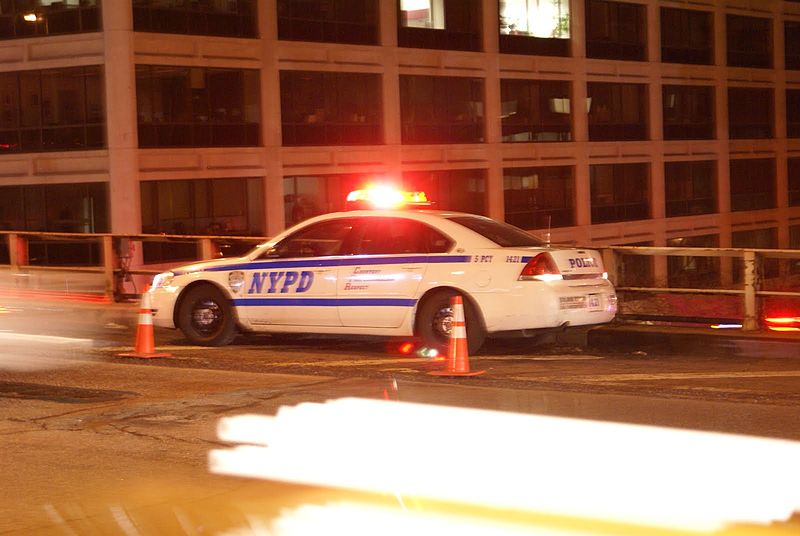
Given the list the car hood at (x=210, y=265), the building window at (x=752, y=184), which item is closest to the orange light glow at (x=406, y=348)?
the car hood at (x=210, y=265)

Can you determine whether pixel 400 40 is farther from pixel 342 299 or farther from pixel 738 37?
pixel 342 299

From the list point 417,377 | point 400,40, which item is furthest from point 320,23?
point 417,377

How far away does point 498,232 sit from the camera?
13.0 meters

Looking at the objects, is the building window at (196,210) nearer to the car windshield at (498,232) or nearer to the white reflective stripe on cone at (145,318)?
the white reflective stripe on cone at (145,318)

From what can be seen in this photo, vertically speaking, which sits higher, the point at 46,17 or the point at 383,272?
the point at 46,17

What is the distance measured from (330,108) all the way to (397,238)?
27362 mm

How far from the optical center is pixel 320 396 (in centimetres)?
1035

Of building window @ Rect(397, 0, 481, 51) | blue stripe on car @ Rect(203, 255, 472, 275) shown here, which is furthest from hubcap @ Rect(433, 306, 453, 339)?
building window @ Rect(397, 0, 481, 51)

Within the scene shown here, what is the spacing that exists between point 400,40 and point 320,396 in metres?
32.3

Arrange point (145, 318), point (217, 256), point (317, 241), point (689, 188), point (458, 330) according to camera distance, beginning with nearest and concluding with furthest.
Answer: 1. point (458, 330)
2. point (145, 318)
3. point (317, 241)
4. point (217, 256)
5. point (689, 188)

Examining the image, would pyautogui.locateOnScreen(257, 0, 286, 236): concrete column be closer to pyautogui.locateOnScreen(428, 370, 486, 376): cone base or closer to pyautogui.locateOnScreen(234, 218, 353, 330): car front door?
pyautogui.locateOnScreen(234, 218, 353, 330): car front door

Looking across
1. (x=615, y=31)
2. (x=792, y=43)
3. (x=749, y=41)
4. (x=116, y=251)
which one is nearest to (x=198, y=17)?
(x=615, y=31)

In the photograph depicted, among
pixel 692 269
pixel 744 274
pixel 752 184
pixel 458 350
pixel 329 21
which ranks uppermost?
pixel 329 21

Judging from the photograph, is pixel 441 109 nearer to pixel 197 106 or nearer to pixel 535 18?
pixel 535 18
